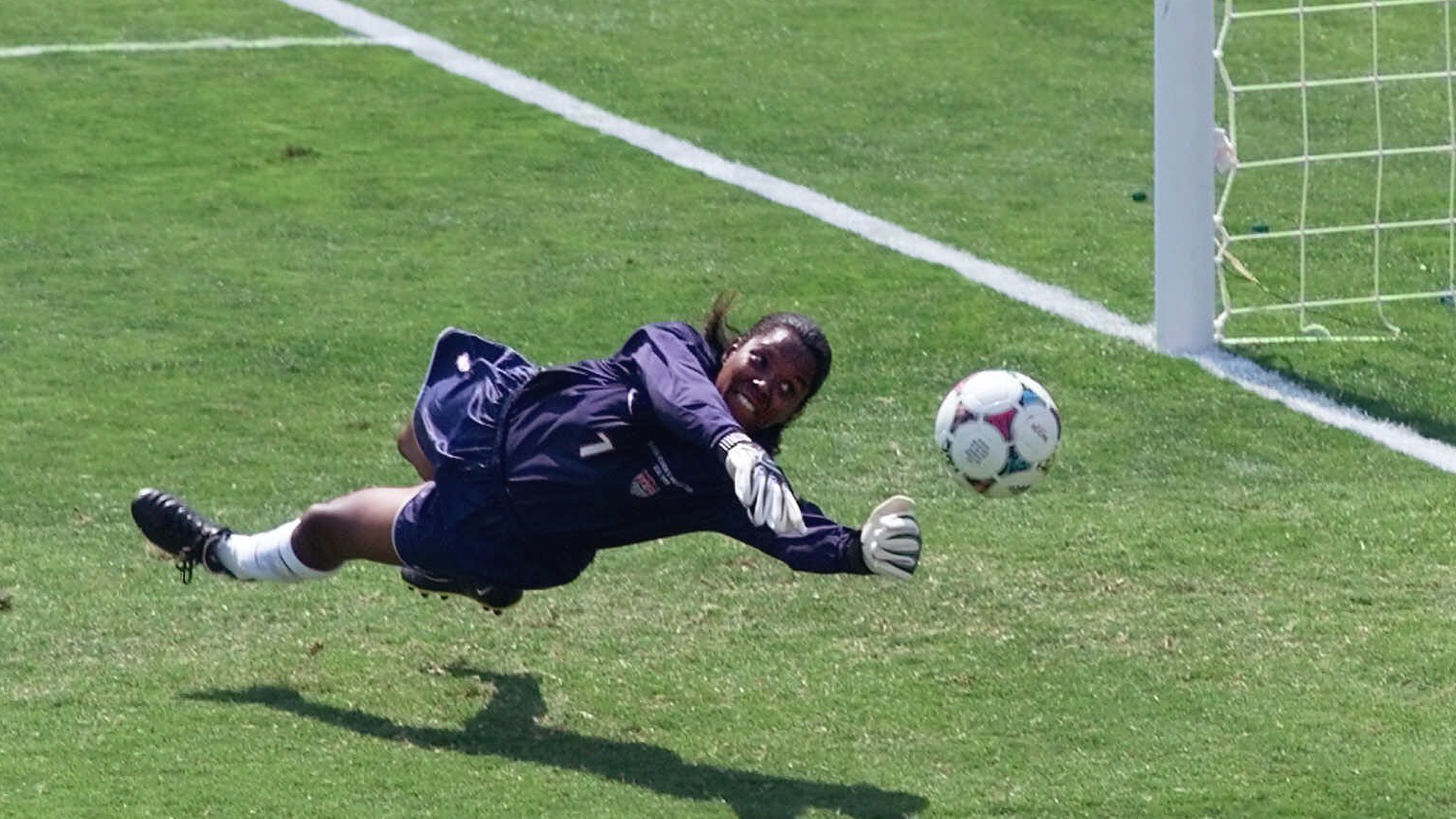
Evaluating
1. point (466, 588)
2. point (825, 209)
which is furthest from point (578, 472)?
point (825, 209)

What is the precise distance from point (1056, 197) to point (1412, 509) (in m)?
3.32

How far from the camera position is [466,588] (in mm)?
5414

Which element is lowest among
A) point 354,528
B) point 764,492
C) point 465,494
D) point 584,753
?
point 584,753

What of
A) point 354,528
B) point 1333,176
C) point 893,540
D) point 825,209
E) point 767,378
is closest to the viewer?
point 893,540

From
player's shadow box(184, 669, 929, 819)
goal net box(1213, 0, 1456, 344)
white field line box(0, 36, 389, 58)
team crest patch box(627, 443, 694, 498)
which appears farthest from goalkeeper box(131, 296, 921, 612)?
white field line box(0, 36, 389, 58)

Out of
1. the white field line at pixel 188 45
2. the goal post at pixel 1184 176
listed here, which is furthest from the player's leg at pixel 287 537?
the white field line at pixel 188 45

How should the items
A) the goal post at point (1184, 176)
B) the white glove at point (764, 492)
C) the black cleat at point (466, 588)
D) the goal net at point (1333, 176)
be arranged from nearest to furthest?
1. the white glove at point (764, 492)
2. the black cleat at point (466, 588)
3. the goal post at point (1184, 176)
4. the goal net at point (1333, 176)

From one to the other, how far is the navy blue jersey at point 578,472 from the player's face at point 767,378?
82 millimetres

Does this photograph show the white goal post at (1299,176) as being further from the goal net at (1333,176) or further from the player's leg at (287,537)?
the player's leg at (287,537)

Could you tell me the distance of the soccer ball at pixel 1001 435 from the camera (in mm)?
5234

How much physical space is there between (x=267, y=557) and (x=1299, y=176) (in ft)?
18.7

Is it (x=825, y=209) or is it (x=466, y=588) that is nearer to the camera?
(x=466, y=588)

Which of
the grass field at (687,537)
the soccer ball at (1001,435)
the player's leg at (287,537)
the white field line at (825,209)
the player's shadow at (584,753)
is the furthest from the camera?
the white field line at (825,209)

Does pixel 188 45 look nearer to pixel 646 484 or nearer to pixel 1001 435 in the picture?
pixel 646 484
